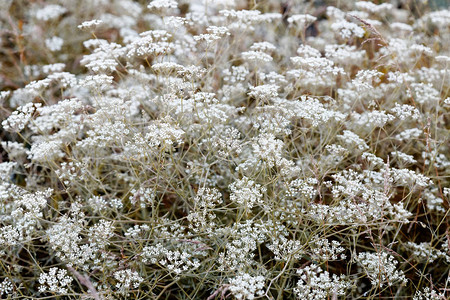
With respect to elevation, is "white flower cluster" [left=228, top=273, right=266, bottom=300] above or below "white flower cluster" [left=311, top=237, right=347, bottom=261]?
above

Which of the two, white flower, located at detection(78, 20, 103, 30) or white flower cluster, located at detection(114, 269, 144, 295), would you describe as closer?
white flower cluster, located at detection(114, 269, 144, 295)

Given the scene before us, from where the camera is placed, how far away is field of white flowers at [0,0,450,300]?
91.4 inches

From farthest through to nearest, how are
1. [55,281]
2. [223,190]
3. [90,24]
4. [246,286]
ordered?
[223,190] < [90,24] < [55,281] < [246,286]

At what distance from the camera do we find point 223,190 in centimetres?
314

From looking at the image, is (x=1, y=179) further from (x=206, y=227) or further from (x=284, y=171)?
(x=284, y=171)

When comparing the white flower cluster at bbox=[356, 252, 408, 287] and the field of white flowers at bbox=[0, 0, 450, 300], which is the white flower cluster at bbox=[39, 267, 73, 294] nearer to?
the field of white flowers at bbox=[0, 0, 450, 300]

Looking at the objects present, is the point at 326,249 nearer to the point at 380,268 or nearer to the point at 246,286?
the point at 380,268

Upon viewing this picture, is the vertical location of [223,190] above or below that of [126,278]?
below

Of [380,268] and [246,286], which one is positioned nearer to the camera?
[246,286]

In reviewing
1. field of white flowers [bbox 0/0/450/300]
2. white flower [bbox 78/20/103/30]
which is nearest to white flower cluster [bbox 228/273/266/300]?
field of white flowers [bbox 0/0/450/300]

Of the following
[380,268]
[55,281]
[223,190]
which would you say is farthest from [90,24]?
[380,268]

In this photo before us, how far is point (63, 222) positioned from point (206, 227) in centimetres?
82

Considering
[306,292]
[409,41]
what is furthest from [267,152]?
[409,41]

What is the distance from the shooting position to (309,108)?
101 inches
